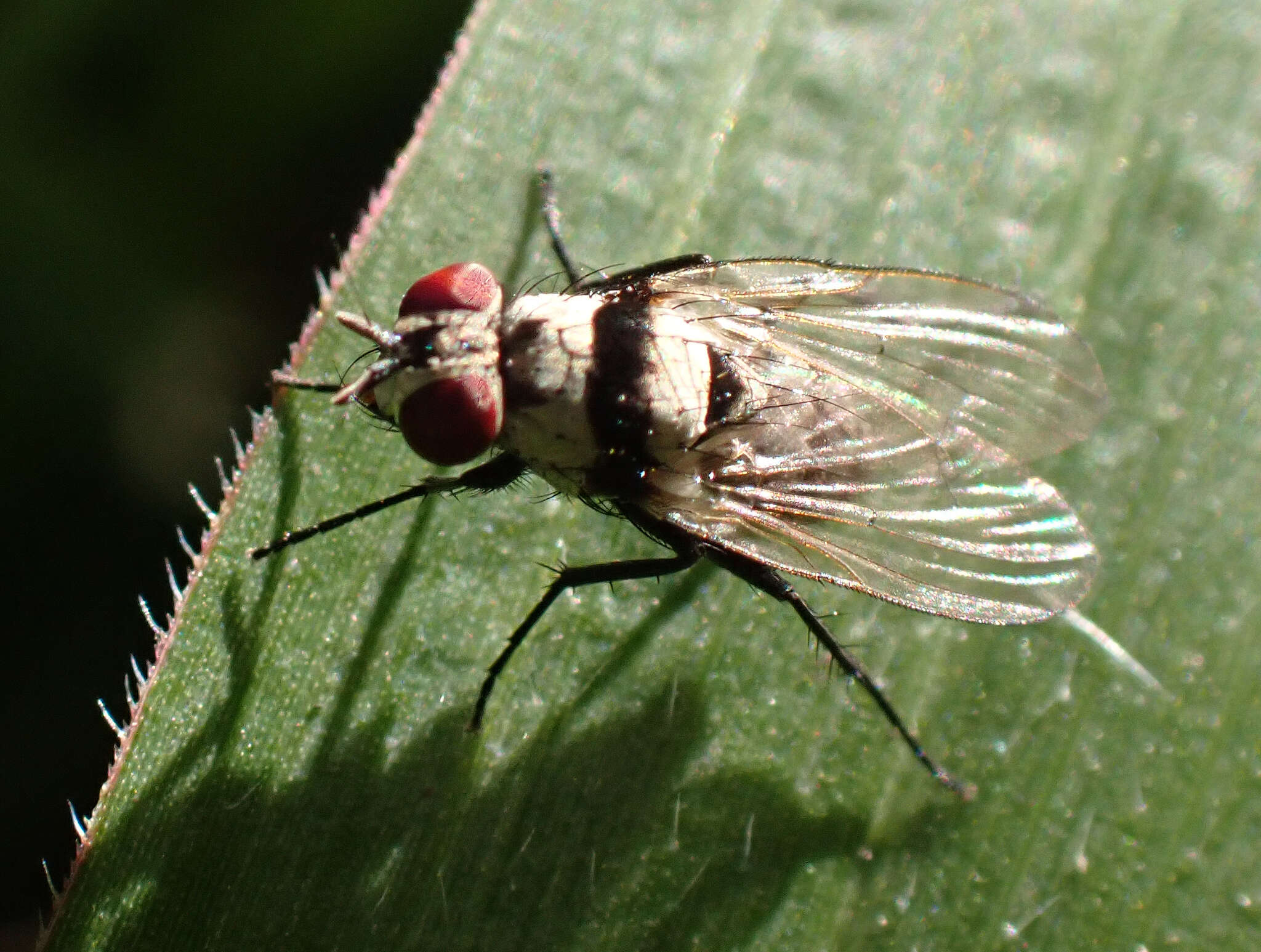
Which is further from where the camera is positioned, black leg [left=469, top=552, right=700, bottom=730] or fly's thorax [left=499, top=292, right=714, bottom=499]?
black leg [left=469, top=552, right=700, bottom=730]

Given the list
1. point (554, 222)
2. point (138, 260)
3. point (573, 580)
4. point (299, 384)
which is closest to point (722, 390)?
point (573, 580)

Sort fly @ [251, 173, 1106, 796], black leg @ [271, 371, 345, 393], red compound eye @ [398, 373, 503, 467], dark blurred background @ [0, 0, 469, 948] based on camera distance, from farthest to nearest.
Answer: dark blurred background @ [0, 0, 469, 948] → black leg @ [271, 371, 345, 393] → fly @ [251, 173, 1106, 796] → red compound eye @ [398, 373, 503, 467]

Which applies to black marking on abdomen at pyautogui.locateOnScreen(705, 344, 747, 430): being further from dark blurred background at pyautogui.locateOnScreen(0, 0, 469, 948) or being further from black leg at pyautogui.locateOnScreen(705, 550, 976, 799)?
dark blurred background at pyautogui.locateOnScreen(0, 0, 469, 948)

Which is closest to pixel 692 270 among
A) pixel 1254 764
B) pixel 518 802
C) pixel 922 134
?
pixel 922 134

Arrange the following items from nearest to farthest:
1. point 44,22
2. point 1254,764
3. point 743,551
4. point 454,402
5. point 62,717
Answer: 1. point 454,402
2. point 743,551
3. point 1254,764
4. point 62,717
5. point 44,22

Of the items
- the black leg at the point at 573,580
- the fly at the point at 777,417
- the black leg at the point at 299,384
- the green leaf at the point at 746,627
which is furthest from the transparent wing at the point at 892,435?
the black leg at the point at 299,384

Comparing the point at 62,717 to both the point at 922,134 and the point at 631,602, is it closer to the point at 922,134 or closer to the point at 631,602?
the point at 631,602

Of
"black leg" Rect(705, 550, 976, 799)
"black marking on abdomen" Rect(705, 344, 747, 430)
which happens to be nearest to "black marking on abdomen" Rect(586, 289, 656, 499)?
"black marking on abdomen" Rect(705, 344, 747, 430)

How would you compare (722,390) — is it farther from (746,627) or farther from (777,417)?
(746,627)
